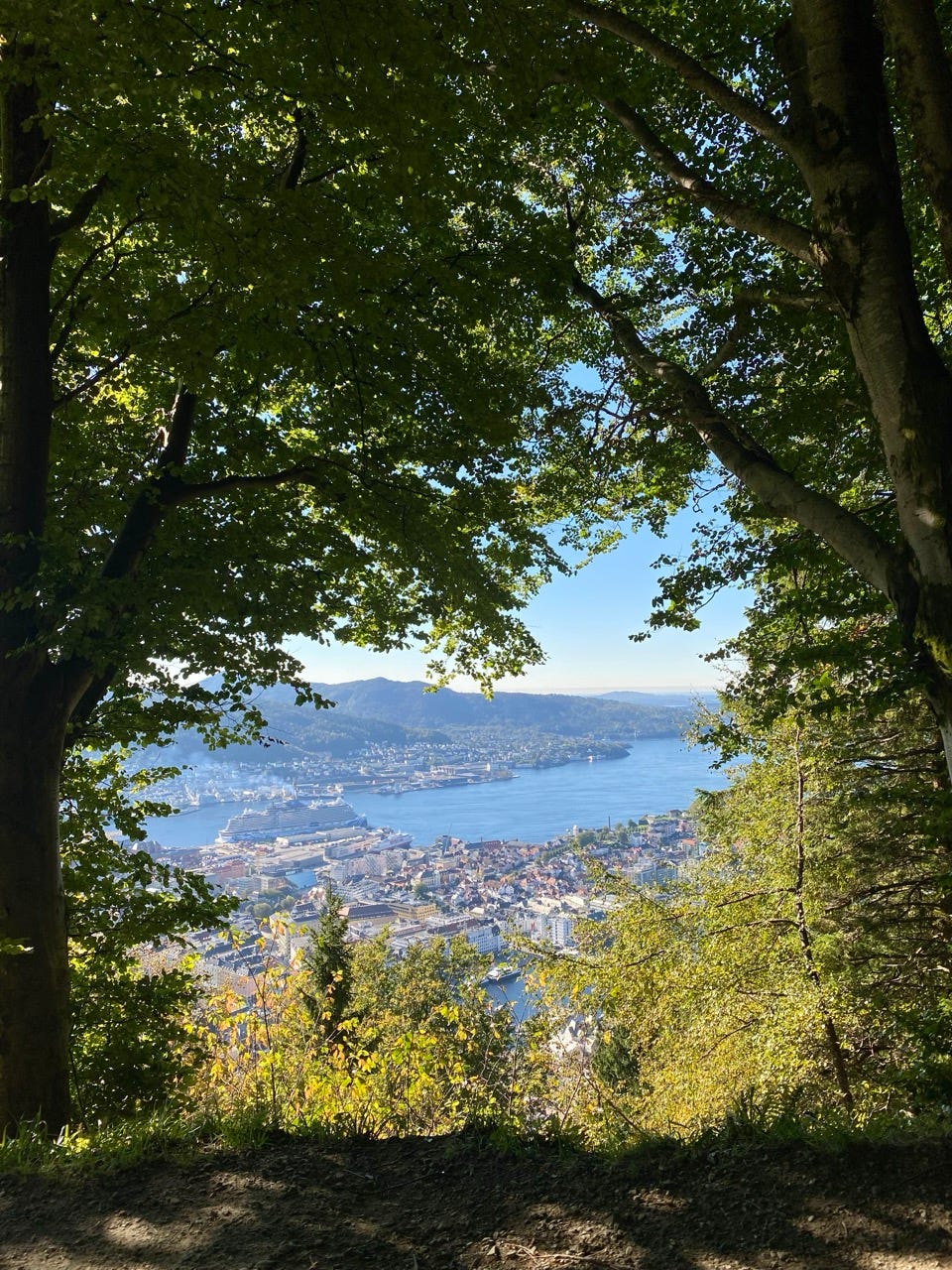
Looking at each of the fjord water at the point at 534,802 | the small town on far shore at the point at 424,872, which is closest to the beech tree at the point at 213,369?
the small town on far shore at the point at 424,872

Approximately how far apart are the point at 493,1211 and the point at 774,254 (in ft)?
24.6

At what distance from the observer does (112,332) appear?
6.11m

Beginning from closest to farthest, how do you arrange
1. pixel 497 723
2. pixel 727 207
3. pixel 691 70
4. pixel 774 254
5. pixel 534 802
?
pixel 691 70 → pixel 727 207 → pixel 774 254 → pixel 534 802 → pixel 497 723

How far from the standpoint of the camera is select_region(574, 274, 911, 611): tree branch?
3.53m

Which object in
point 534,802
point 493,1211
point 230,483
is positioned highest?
point 230,483

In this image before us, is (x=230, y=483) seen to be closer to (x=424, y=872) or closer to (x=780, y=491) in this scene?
(x=780, y=491)

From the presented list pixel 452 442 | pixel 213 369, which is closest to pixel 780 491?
pixel 452 442

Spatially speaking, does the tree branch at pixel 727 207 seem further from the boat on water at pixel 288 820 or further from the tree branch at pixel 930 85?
the boat on water at pixel 288 820

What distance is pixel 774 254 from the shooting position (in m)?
6.70

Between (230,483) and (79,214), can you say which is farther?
(230,483)

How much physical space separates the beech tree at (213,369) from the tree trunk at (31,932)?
0.02 meters

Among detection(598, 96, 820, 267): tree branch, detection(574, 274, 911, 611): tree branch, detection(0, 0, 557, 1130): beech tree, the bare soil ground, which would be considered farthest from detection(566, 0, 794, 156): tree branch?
the bare soil ground

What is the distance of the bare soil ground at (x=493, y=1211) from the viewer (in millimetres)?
2566

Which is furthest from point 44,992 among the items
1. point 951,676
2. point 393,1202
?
point 951,676
